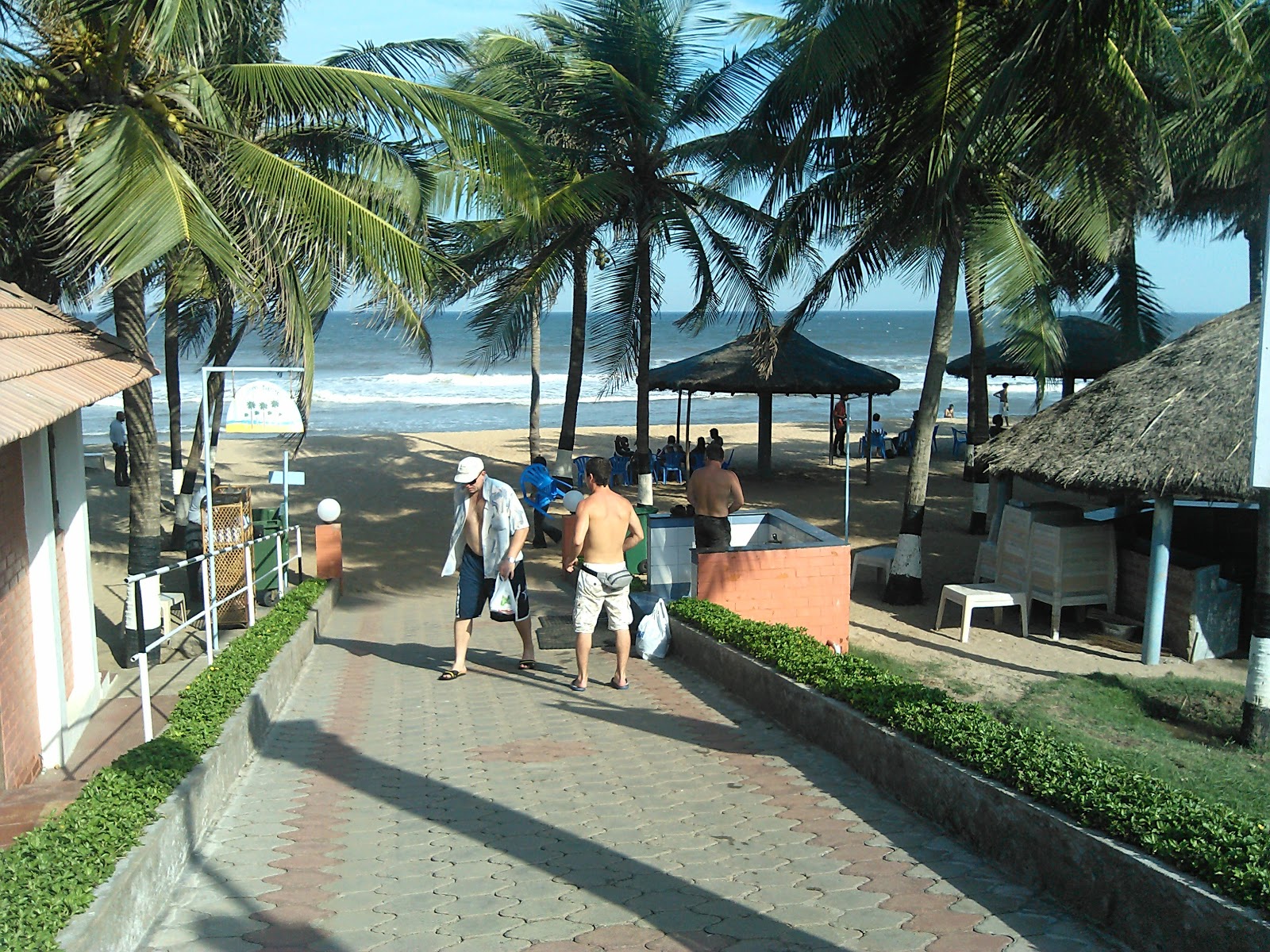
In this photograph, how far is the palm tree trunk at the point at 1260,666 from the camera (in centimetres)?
760

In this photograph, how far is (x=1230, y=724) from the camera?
27.2 ft

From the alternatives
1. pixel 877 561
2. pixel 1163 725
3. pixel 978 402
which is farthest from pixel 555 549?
pixel 1163 725

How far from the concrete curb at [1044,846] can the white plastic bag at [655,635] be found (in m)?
2.25

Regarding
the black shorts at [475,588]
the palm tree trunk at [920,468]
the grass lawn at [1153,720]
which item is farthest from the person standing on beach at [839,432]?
the black shorts at [475,588]

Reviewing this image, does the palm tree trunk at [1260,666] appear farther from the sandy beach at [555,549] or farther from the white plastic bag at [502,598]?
the white plastic bag at [502,598]

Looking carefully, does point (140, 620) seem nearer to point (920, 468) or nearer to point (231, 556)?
point (231, 556)

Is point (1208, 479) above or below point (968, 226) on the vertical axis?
below

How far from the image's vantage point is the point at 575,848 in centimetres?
457

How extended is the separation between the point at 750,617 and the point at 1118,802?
5.30 meters

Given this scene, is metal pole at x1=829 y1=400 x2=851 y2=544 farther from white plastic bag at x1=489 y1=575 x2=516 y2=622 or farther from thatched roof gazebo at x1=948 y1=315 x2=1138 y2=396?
thatched roof gazebo at x1=948 y1=315 x2=1138 y2=396

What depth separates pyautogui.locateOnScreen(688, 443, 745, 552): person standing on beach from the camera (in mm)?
9852

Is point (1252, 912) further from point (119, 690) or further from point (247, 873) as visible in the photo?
point (119, 690)

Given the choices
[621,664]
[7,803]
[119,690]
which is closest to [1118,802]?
[621,664]

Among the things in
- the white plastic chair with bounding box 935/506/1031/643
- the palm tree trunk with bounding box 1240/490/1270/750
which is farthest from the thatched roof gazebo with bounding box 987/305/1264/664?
the palm tree trunk with bounding box 1240/490/1270/750
